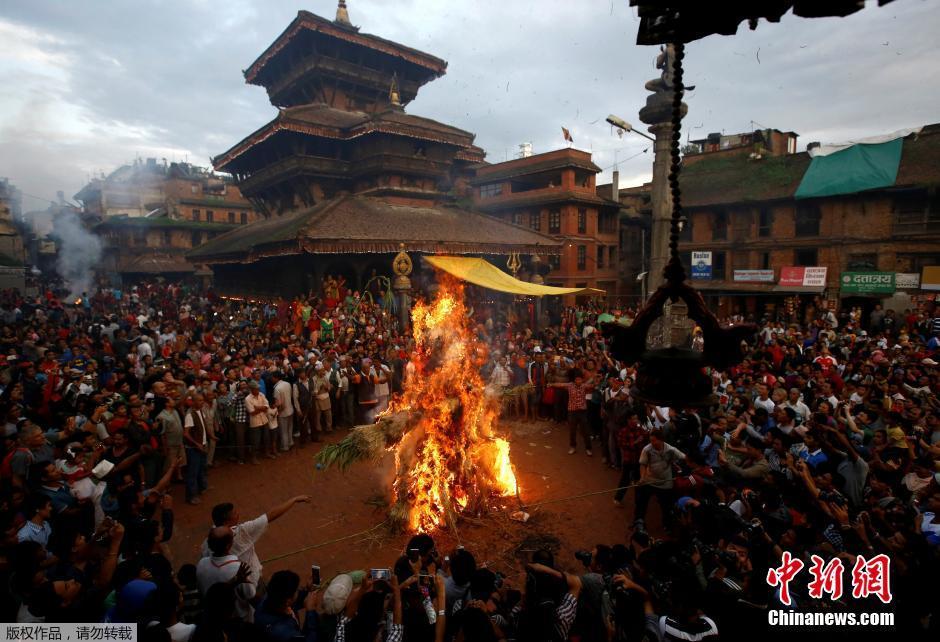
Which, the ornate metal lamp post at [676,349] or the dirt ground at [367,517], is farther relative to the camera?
the dirt ground at [367,517]

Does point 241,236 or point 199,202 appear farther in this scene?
point 199,202

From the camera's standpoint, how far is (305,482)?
29.9 ft

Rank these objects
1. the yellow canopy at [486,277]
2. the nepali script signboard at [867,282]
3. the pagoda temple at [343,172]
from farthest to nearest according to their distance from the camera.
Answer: the nepali script signboard at [867,282] → the pagoda temple at [343,172] → the yellow canopy at [486,277]

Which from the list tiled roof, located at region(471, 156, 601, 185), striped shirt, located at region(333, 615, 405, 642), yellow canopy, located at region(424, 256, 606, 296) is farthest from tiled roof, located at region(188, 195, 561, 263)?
striped shirt, located at region(333, 615, 405, 642)

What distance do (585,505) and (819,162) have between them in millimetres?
28830

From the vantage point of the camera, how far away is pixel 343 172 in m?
23.8

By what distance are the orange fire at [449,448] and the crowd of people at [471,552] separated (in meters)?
1.16

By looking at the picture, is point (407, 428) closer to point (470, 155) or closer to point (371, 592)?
point (371, 592)

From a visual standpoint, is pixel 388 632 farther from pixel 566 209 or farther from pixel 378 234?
pixel 566 209

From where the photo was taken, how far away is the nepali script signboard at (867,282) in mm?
23016

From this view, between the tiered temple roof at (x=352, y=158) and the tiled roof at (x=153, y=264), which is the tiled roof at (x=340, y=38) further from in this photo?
the tiled roof at (x=153, y=264)

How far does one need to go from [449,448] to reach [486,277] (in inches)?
416

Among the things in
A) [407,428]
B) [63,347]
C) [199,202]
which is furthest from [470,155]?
[199,202]

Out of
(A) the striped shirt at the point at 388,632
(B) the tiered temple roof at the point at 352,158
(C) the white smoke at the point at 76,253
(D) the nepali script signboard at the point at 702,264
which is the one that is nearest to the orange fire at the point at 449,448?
(A) the striped shirt at the point at 388,632
